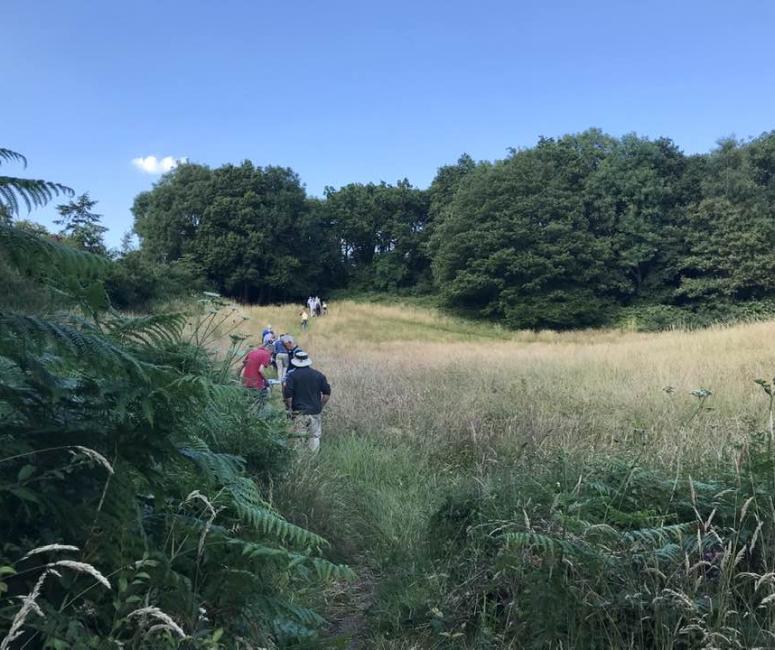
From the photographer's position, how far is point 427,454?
266 inches

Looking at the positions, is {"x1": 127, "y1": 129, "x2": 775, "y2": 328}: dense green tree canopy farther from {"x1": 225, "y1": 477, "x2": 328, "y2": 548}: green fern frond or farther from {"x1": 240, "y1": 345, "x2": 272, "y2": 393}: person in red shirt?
{"x1": 225, "y1": 477, "x2": 328, "y2": 548}: green fern frond

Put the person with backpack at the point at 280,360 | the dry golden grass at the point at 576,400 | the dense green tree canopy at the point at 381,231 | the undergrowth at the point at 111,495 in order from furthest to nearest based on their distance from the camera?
the dense green tree canopy at the point at 381,231, the person with backpack at the point at 280,360, the dry golden grass at the point at 576,400, the undergrowth at the point at 111,495

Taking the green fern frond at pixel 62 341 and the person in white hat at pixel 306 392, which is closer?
the green fern frond at pixel 62 341

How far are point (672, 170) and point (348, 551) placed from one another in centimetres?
5874

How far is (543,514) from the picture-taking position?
3.47m

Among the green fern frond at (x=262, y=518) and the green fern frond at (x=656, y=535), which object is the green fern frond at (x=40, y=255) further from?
the green fern frond at (x=656, y=535)

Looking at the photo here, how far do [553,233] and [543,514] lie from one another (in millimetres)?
50863

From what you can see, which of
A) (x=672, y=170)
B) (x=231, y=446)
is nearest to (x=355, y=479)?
(x=231, y=446)

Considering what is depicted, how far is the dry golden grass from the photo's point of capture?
19.3 feet

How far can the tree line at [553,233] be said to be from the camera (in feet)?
158

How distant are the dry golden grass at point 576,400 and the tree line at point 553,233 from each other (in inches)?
1338

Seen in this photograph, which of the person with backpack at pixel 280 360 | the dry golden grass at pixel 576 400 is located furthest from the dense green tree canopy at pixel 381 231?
the person with backpack at pixel 280 360

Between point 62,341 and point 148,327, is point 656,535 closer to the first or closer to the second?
point 148,327

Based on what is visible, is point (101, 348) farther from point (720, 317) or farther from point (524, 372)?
point (720, 317)
